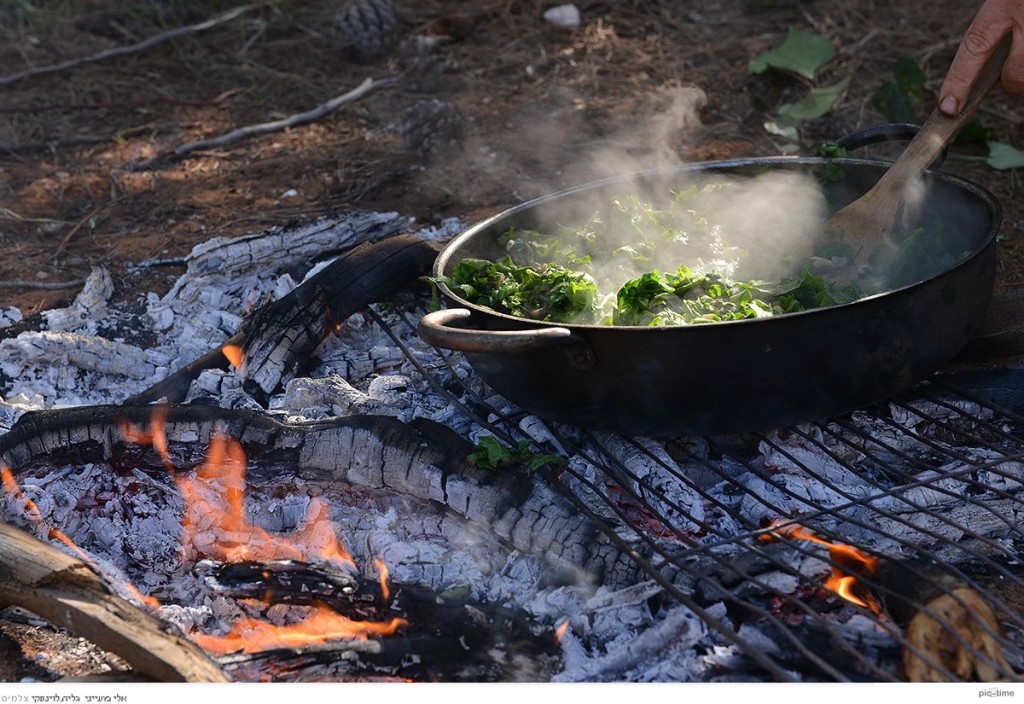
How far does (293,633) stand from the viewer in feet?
8.67

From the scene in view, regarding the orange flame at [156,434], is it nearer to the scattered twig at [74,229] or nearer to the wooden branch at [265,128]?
the scattered twig at [74,229]

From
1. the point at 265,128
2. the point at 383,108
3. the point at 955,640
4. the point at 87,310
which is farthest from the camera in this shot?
the point at 383,108

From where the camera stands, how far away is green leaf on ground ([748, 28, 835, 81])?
621 cm

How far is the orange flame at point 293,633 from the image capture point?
8.51ft

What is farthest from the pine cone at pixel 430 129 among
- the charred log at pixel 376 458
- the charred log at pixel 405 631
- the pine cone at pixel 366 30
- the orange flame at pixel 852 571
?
the orange flame at pixel 852 571

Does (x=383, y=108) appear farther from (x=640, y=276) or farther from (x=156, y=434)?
(x=156, y=434)

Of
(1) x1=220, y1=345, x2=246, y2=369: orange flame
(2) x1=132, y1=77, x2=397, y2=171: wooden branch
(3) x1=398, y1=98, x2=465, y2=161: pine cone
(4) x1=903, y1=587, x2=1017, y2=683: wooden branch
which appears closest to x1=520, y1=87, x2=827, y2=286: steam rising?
(1) x1=220, y1=345, x2=246, y2=369: orange flame

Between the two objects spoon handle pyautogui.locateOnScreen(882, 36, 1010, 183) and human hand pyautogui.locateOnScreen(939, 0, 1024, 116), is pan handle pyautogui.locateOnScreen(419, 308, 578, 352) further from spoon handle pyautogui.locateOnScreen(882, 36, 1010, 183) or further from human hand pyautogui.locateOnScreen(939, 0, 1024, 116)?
human hand pyautogui.locateOnScreen(939, 0, 1024, 116)

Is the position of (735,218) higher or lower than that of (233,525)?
higher

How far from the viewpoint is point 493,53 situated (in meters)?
7.51

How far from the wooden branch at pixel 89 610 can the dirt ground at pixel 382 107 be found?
7.08 feet

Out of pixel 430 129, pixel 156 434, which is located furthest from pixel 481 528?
pixel 430 129

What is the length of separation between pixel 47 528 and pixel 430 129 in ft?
11.9

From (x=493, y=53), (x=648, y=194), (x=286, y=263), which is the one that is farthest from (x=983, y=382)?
(x=493, y=53)
